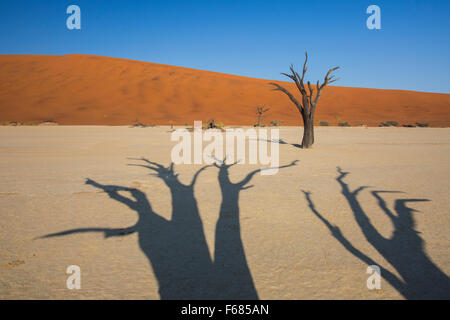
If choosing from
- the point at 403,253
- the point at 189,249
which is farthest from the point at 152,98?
the point at 403,253

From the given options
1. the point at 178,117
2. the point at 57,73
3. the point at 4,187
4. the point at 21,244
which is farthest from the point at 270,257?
the point at 57,73

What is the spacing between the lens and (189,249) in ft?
8.71

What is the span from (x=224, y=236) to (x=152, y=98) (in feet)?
138

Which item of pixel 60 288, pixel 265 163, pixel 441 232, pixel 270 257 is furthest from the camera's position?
pixel 265 163

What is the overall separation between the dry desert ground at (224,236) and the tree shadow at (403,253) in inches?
0.4

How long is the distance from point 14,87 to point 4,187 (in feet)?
→ 164

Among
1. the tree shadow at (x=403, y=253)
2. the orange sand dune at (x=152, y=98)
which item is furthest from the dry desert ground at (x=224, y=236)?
the orange sand dune at (x=152, y=98)

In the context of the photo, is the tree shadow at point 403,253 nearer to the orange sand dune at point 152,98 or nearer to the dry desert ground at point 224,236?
the dry desert ground at point 224,236

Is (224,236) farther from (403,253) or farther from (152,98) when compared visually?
(152,98)

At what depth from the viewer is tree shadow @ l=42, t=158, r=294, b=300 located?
207cm

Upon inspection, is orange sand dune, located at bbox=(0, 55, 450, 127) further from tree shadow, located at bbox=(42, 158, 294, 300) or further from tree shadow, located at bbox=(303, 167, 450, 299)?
tree shadow, located at bbox=(303, 167, 450, 299)

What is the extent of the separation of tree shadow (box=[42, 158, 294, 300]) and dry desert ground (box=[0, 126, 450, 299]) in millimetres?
12
